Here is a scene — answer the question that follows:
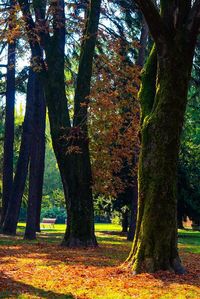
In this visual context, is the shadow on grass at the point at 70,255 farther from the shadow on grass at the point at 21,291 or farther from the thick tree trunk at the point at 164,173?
the shadow on grass at the point at 21,291

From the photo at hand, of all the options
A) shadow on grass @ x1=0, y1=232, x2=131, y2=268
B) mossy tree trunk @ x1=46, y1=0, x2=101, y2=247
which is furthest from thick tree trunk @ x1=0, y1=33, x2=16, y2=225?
shadow on grass @ x1=0, y1=232, x2=131, y2=268

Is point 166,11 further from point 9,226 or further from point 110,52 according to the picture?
point 9,226

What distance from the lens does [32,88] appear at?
23031mm

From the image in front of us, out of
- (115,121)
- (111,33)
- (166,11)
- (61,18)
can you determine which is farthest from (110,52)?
(166,11)

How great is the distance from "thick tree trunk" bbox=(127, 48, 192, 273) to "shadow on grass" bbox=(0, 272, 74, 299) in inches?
95.4

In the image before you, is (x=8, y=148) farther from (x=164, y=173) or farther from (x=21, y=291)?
(x=21, y=291)

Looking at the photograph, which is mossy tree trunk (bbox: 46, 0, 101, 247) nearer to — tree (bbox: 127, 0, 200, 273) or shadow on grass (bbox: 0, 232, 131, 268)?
shadow on grass (bbox: 0, 232, 131, 268)

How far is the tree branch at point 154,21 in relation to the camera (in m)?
9.36

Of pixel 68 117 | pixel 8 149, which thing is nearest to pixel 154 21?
pixel 68 117

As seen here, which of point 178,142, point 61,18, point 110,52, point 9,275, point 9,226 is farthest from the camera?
point 9,226

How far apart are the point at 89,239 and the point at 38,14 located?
7.45 m

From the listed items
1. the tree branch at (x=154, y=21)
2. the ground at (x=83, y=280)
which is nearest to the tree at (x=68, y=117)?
the ground at (x=83, y=280)

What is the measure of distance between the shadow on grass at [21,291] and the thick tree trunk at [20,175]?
13.6 meters

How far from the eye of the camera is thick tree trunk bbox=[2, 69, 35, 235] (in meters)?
21.8
